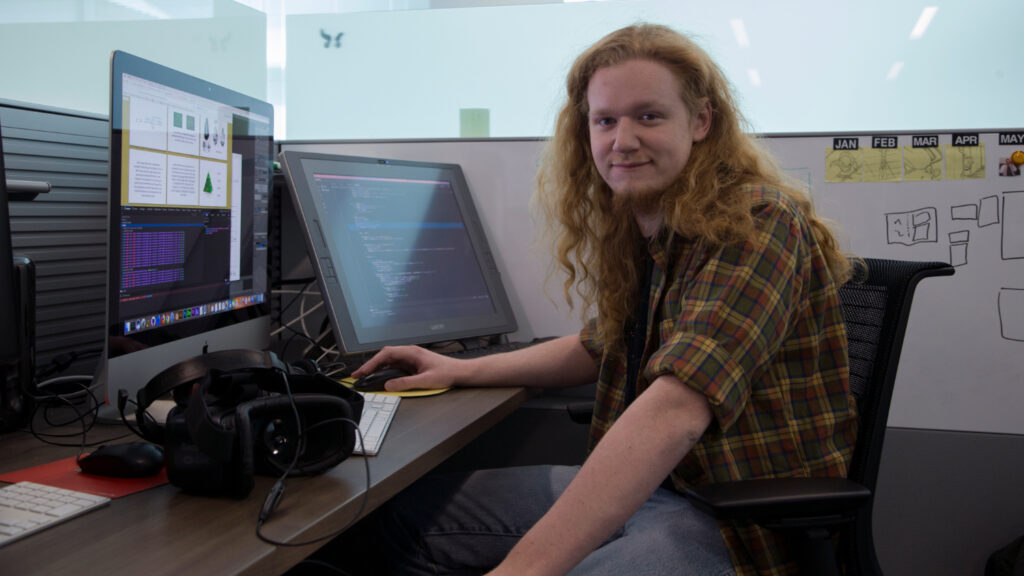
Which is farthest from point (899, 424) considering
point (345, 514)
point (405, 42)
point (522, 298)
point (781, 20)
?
point (405, 42)

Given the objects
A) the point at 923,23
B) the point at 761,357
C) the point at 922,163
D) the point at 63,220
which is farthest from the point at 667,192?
the point at 923,23

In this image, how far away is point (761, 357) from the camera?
2.97 ft

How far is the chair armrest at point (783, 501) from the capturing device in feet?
2.61

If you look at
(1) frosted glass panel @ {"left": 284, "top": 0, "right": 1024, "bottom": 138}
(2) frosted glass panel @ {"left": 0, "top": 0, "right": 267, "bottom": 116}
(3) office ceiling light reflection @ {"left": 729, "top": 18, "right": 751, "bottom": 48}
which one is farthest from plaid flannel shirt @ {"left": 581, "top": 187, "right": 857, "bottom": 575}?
(2) frosted glass panel @ {"left": 0, "top": 0, "right": 267, "bottom": 116}

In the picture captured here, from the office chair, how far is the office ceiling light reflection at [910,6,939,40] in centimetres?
118

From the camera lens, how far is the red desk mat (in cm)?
81

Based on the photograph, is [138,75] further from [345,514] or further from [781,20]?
[781,20]

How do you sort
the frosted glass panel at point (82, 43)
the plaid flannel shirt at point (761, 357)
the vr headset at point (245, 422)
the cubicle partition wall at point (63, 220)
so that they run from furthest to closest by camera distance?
1. the frosted glass panel at point (82, 43)
2. the cubicle partition wall at point (63, 220)
3. the plaid flannel shirt at point (761, 357)
4. the vr headset at point (245, 422)

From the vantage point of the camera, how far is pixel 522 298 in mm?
1868

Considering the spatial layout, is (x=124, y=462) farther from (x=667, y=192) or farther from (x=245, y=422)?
(x=667, y=192)

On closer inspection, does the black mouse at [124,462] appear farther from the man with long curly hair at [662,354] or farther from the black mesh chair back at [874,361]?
the black mesh chair back at [874,361]

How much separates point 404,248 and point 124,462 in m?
0.89

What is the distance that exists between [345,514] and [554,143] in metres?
0.82

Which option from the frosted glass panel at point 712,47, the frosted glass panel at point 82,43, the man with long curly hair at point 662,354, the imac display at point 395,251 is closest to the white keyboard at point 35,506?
the man with long curly hair at point 662,354
